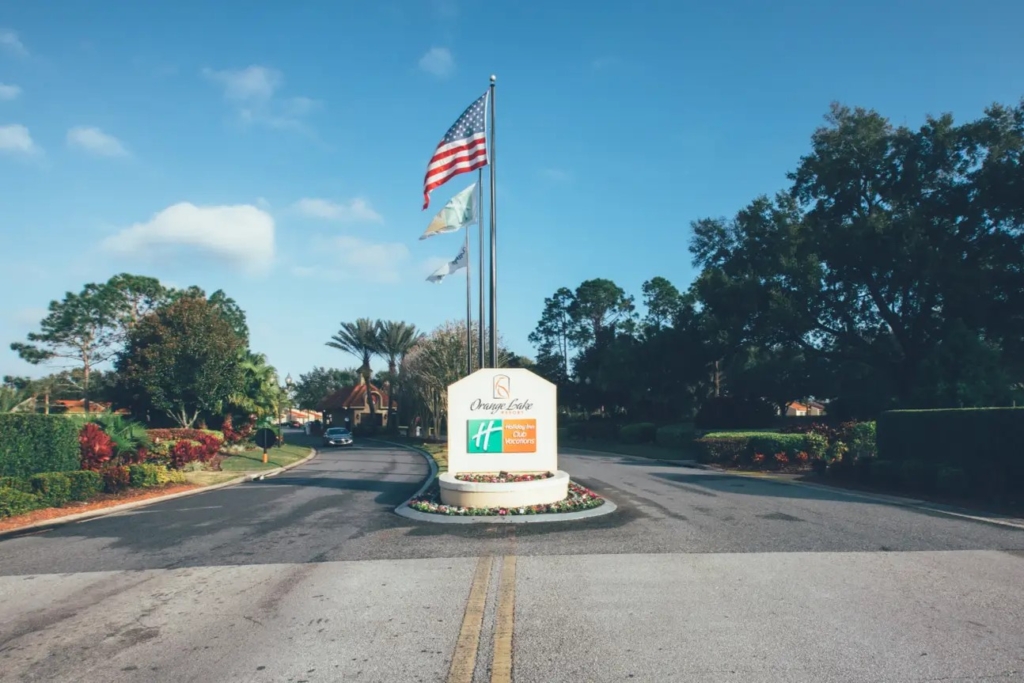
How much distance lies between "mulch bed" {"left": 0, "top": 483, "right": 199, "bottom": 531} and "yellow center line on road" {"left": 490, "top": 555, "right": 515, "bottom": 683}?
10.4 m

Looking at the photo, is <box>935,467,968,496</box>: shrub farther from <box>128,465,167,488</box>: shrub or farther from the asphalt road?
<box>128,465,167,488</box>: shrub

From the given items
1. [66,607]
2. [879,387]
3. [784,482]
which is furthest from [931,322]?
[66,607]

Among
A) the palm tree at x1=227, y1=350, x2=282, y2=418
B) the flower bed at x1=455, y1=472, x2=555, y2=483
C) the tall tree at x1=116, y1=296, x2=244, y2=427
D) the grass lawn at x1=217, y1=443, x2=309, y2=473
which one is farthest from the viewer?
the palm tree at x1=227, y1=350, x2=282, y2=418

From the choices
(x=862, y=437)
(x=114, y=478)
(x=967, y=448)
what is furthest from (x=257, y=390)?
(x=967, y=448)

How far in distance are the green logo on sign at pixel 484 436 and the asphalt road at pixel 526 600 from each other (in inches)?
97.0

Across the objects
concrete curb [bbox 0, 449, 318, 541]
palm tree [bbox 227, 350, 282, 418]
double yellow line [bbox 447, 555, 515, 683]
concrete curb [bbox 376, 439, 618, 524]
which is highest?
palm tree [bbox 227, 350, 282, 418]

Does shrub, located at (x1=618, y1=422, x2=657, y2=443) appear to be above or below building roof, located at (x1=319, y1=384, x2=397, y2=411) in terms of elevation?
below

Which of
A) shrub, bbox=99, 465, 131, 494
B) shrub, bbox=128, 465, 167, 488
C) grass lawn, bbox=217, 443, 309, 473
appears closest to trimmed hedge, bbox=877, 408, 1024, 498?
shrub, bbox=99, 465, 131, 494

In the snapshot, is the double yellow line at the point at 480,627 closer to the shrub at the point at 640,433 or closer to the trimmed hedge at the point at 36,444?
the trimmed hedge at the point at 36,444

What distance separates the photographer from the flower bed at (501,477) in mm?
15016

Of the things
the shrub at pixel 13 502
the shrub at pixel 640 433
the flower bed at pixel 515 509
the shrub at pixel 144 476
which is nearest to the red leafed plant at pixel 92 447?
the shrub at pixel 144 476

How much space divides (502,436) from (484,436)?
1.19 feet

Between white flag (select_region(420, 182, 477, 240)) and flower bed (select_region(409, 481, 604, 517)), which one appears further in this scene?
white flag (select_region(420, 182, 477, 240))

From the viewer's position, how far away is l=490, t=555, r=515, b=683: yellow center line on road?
5645 mm
